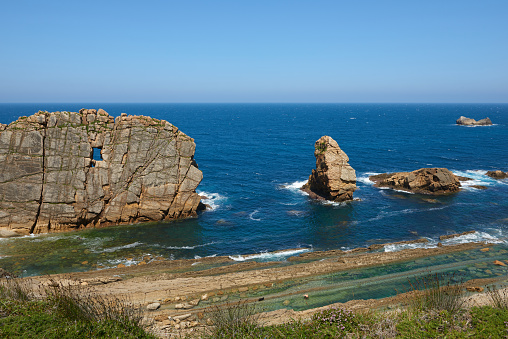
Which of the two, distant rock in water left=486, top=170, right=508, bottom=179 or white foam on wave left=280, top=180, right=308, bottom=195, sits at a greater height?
distant rock in water left=486, top=170, right=508, bottom=179

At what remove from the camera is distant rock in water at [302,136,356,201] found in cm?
6053

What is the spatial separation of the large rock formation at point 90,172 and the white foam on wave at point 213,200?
572 cm

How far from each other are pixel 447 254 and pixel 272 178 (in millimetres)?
41554

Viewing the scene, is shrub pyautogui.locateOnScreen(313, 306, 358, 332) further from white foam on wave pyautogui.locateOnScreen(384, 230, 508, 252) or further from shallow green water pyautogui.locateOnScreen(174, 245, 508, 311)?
white foam on wave pyautogui.locateOnScreen(384, 230, 508, 252)

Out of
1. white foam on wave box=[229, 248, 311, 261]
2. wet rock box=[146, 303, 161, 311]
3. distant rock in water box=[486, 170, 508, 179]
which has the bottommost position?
white foam on wave box=[229, 248, 311, 261]

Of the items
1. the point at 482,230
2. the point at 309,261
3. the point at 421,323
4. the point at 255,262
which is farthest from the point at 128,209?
the point at 482,230

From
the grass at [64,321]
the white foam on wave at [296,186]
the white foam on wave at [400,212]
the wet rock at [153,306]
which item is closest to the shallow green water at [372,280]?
the wet rock at [153,306]

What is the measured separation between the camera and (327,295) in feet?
106

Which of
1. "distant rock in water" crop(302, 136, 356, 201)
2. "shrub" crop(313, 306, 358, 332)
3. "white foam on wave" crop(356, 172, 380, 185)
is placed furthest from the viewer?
"white foam on wave" crop(356, 172, 380, 185)

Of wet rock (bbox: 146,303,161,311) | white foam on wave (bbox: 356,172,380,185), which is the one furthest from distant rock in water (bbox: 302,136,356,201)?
wet rock (bbox: 146,303,161,311)

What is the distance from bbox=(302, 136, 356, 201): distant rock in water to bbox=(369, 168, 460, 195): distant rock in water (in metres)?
14.3

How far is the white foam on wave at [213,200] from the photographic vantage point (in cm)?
5806

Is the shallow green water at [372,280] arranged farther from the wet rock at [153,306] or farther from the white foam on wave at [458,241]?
the wet rock at [153,306]

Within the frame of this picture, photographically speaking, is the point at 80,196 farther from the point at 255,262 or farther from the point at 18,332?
the point at 18,332
